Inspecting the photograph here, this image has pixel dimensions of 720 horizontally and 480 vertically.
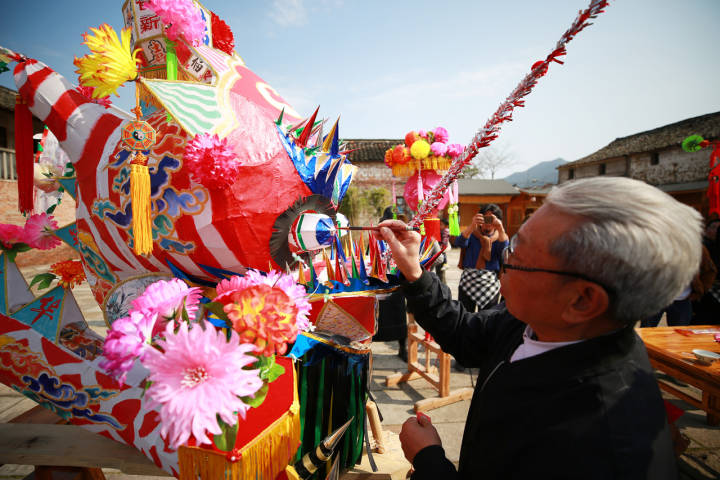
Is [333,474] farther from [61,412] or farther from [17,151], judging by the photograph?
[17,151]

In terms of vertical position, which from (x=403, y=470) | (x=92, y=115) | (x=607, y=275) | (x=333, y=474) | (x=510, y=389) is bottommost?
(x=403, y=470)

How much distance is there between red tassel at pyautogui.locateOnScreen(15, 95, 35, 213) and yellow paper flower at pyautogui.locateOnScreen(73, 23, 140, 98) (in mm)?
563

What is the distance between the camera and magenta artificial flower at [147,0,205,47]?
1405mm

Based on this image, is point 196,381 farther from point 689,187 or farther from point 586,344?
point 689,187

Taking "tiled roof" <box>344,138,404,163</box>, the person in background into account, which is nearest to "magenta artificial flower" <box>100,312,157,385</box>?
the person in background

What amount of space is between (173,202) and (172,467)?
0.96 m

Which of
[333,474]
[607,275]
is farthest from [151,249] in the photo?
[607,275]

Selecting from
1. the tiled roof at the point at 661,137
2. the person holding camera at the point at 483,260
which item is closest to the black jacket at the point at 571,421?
the person holding camera at the point at 483,260

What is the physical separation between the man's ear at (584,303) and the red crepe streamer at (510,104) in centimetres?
Answer: 60

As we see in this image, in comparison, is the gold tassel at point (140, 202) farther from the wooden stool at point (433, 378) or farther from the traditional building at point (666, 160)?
the traditional building at point (666, 160)

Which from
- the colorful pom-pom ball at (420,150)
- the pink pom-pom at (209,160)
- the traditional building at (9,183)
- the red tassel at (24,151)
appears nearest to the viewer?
the pink pom-pom at (209,160)

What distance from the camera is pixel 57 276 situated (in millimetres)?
1930

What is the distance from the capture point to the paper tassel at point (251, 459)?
981 millimetres

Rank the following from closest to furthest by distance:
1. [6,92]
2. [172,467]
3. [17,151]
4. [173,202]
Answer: [172,467], [173,202], [17,151], [6,92]
